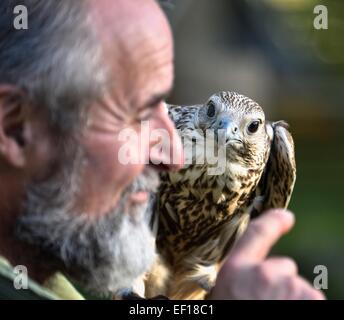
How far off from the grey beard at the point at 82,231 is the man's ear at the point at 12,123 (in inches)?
2.8

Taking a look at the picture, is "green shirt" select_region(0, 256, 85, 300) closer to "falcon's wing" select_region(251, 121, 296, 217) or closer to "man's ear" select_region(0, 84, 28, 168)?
"man's ear" select_region(0, 84, 28, 168)

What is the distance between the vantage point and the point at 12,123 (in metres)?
1.04

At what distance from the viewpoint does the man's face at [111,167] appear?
107 centimetres

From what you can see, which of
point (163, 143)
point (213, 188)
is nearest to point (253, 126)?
point (213, 188)

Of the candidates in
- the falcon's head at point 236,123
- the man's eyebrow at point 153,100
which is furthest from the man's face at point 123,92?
the falcon's head at point 236,123

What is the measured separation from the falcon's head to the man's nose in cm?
32

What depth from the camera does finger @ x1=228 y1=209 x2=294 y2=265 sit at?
3.02ft

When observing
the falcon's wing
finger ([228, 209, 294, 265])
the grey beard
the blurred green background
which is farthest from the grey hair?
the falcon's wing

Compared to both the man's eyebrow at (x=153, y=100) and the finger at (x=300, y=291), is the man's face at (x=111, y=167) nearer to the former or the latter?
the man's eyebrow at (x=153, y=100)

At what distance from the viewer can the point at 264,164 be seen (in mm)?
1684

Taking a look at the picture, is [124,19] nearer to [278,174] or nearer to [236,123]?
[236,123]

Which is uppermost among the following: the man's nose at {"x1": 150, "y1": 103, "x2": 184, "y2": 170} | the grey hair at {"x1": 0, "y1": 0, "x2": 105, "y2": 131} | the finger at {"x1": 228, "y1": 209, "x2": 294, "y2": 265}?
the grey hair at {"x1": 0, "y1": 0, "x2": 105, "y2": 131}
